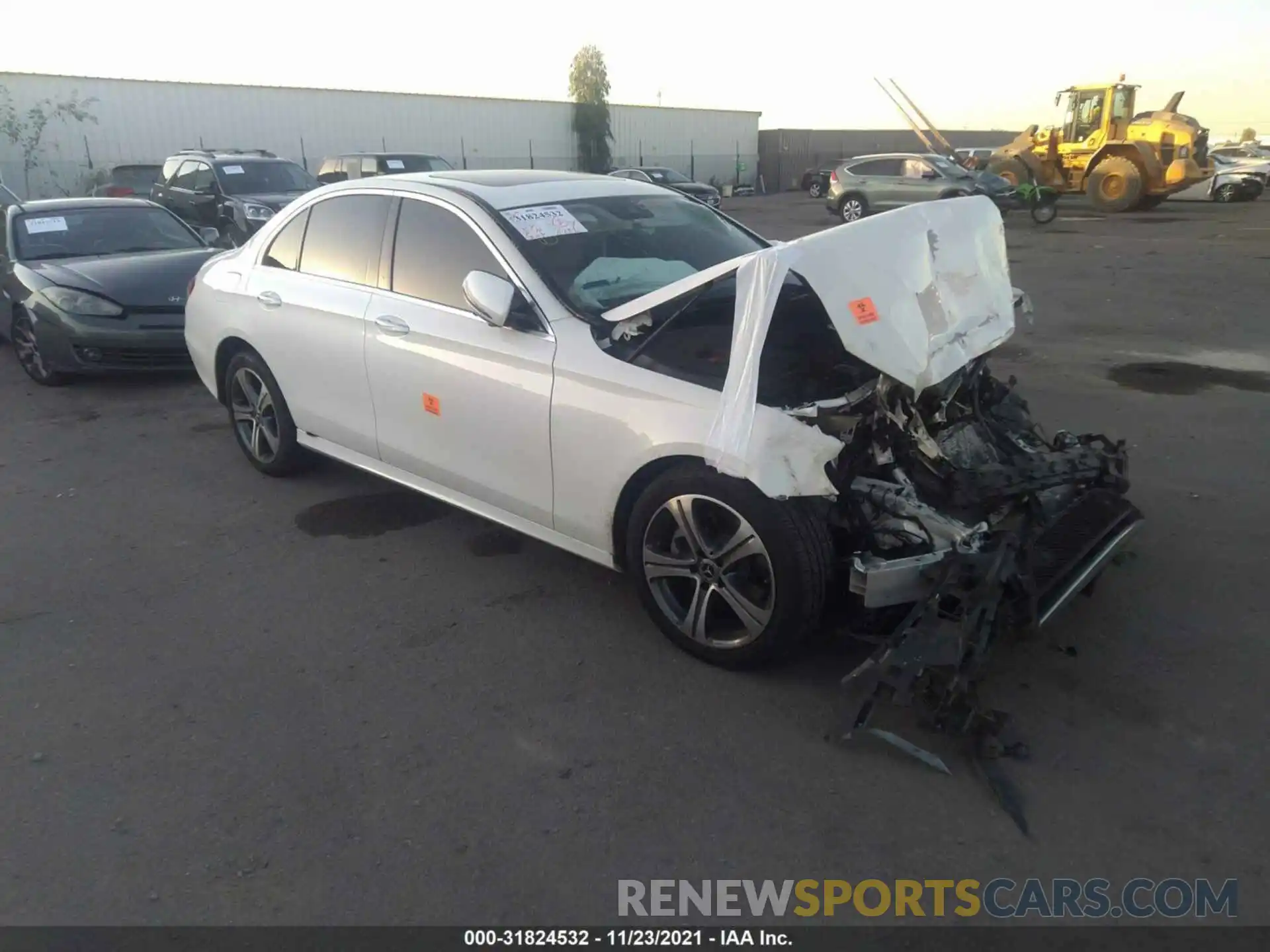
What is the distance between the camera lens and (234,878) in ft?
8.57

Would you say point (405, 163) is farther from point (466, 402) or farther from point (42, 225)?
point (466, 402)

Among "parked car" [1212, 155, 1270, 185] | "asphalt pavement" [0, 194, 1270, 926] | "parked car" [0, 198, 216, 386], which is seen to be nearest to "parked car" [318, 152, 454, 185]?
"parked car" [0, 198, 216, 386]

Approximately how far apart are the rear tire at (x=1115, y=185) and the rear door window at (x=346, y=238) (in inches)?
927

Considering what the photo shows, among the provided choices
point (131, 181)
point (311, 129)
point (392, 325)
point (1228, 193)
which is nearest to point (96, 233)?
point (392, 325)

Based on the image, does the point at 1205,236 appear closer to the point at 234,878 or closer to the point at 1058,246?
the point at 1058,246

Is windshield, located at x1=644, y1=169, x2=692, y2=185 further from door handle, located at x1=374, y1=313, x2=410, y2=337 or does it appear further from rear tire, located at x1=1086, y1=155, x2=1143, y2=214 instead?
door handle, located at x1=374, y1=313, x2=410, y2=337

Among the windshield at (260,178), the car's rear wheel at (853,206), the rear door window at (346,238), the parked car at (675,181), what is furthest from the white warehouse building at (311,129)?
the rear door window at (346,238)

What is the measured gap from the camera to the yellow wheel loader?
23.3 m

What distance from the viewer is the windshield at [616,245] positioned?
3988 millimetres

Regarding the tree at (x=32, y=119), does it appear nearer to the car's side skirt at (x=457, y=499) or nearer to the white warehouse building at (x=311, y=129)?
the white warehouse building at (x=311, y=129)

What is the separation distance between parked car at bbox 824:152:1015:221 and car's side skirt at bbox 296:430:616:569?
19.3 metres

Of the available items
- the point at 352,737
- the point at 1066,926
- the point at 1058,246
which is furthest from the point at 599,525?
the point at 1058,246

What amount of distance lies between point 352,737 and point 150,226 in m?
7.72

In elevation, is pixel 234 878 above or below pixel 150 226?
below
